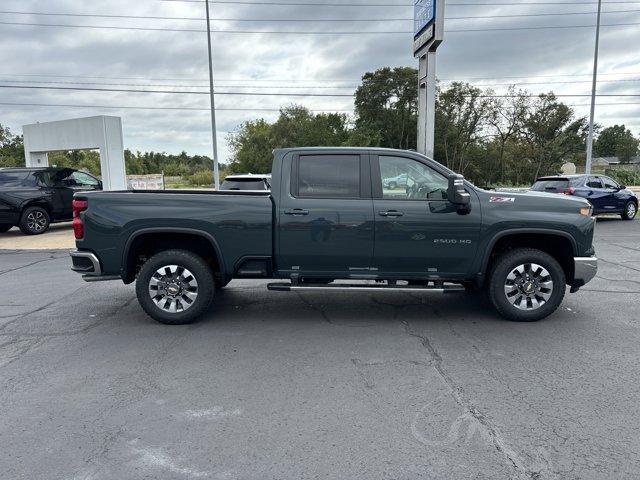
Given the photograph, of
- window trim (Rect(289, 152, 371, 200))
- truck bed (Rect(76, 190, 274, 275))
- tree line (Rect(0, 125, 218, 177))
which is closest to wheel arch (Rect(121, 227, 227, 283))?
truck bed (Rect(76, 190, 274, 275))

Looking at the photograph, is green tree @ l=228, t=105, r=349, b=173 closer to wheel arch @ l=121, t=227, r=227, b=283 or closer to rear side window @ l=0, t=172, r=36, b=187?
rear side window @ l=0, t=172, r=36, b=187

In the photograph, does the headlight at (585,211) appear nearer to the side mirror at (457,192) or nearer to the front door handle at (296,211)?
the side mirror at (457,192)

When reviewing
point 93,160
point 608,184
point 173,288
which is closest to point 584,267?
point 173,288

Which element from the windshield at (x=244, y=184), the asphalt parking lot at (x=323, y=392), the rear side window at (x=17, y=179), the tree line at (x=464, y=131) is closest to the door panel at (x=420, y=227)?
the asphalt parking lot at (x=323, y=392)

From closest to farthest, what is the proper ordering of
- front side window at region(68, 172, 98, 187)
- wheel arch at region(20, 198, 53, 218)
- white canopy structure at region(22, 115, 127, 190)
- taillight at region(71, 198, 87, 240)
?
taillight at region(71, 198, 87, 240)
wheel arch at region(20, 198, 53, 218)
front side window at region(68, 172, 98, 187)
white canopy structure at region(22, 115, 127, 190)

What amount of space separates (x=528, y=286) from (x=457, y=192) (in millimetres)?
1441

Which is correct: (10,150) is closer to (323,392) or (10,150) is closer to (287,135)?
(287,135)

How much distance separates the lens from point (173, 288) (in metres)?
5.44

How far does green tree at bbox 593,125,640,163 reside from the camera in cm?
10344

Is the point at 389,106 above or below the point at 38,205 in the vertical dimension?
above

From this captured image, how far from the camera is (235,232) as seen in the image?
5.31 meters

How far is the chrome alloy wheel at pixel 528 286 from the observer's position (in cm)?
541

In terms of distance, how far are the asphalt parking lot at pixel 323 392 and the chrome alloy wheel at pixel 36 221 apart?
869 cm

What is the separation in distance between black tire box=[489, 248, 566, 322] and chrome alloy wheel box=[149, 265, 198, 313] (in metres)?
→ 3.43
